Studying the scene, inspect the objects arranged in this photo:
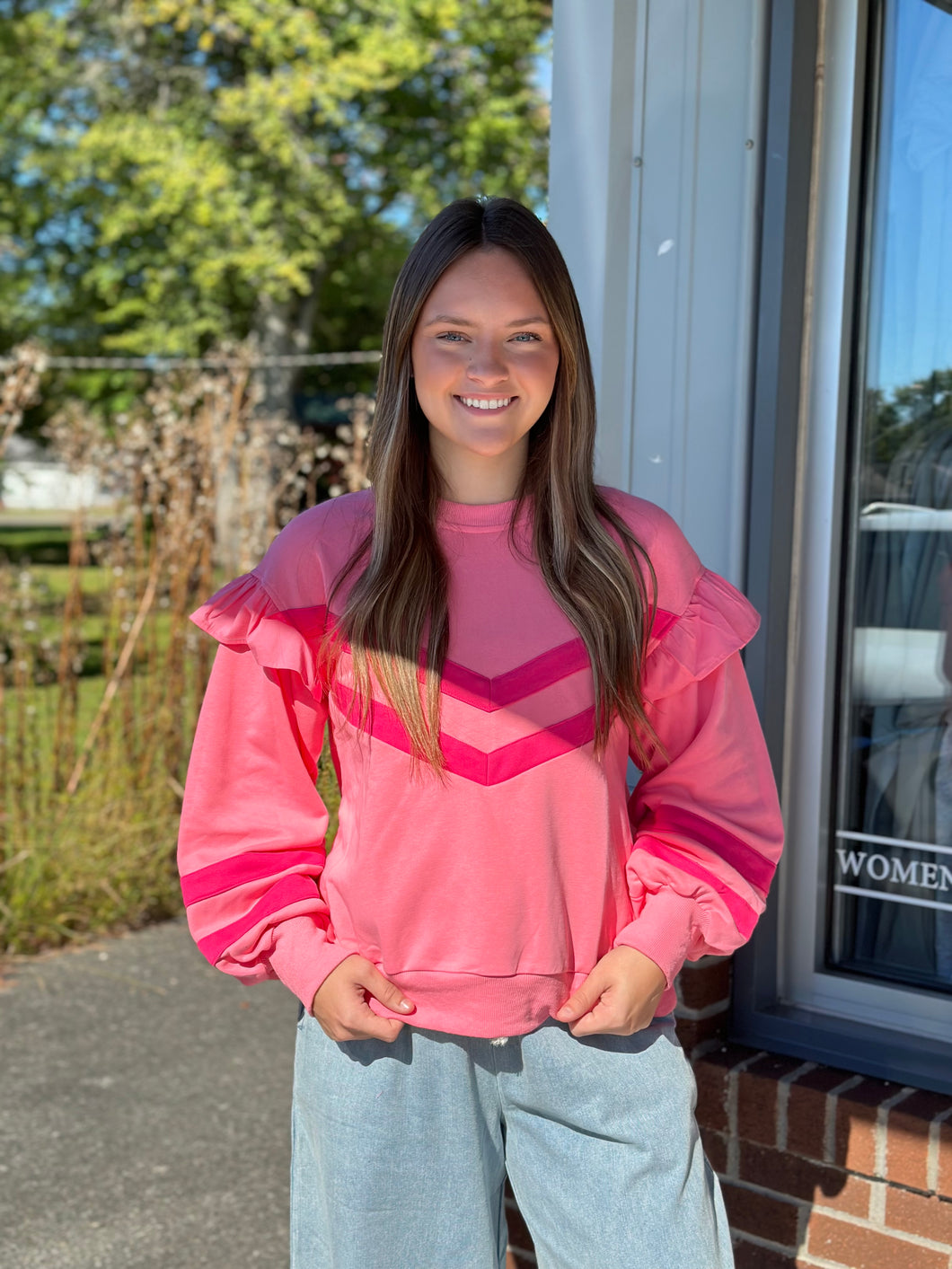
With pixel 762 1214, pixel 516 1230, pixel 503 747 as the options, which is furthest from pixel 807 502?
pixel 516 1230

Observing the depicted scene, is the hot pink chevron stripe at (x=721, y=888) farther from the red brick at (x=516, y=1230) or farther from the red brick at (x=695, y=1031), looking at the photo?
the red brick at (x=516, y=1230)

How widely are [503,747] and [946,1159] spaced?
3.55ft

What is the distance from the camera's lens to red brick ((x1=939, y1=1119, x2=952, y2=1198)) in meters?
2.02

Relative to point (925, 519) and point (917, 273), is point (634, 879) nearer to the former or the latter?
point (925, 519)

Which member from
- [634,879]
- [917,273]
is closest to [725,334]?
[917,273]

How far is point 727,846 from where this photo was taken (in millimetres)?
1677

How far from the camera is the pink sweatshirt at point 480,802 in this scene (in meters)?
1.57

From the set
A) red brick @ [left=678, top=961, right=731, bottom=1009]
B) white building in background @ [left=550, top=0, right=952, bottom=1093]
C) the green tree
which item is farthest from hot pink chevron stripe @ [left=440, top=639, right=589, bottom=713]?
the green tree

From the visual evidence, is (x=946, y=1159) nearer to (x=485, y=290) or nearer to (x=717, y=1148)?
(x=717, y=1148)

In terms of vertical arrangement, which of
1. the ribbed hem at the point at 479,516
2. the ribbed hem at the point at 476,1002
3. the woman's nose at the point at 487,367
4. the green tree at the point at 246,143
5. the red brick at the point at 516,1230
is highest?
the green tree at the point at 246,143

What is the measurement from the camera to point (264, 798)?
1661mm

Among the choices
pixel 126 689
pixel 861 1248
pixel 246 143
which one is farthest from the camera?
pixel 246 143

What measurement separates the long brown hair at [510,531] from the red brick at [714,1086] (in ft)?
2.94

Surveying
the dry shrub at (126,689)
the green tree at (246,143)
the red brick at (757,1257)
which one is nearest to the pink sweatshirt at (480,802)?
the red brick at (757,1257)
